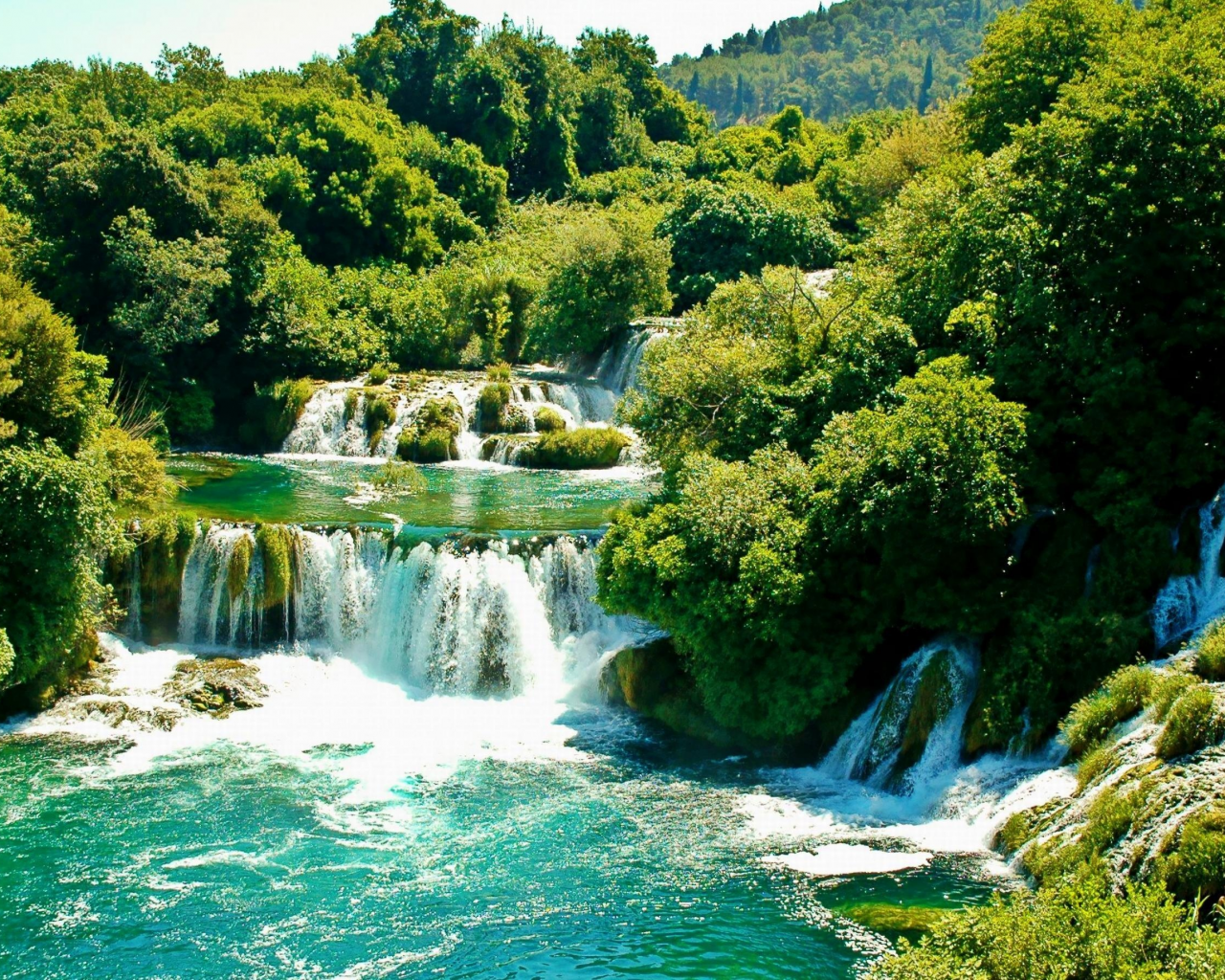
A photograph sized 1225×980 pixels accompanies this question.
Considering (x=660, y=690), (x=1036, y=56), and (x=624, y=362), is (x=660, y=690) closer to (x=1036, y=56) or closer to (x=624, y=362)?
(x=1036, y=56)

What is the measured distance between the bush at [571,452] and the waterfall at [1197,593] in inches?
770

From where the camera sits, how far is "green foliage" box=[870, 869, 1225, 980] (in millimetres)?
10008

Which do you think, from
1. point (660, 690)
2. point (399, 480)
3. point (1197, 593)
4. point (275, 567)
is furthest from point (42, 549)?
point (1197, 593)

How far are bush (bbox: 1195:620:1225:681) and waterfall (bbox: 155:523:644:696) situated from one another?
11037mm

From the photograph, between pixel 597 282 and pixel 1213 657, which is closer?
pixel 1213 657

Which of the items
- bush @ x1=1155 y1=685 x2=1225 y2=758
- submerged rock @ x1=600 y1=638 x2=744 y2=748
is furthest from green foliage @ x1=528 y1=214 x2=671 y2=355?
bush @ x1=1155 y1=685 x2=1225 y2=758

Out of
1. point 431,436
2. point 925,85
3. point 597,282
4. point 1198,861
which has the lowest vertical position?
point 1198,861

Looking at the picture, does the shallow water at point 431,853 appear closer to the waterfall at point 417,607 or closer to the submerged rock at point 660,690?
the submerged rock at point 660,690

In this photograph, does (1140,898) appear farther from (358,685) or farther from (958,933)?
(358,685)

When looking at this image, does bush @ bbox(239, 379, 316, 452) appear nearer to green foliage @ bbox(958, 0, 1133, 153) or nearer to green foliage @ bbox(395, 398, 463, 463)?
green foliage @ bbox(395, 398, 463, 463)

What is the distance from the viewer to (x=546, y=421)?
121 feet

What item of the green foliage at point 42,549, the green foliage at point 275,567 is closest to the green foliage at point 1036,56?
the green foliage at point 275,567

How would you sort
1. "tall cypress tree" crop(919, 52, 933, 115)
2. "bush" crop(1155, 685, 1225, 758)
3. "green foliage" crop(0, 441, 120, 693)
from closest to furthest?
"bush" crop(1155, 685, 1225, 758), "green foliage" crop(0, 441, 120, 693), "tall cypress tree" crop(919, 52, 933, 115)

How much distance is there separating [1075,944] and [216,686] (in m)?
16.5
